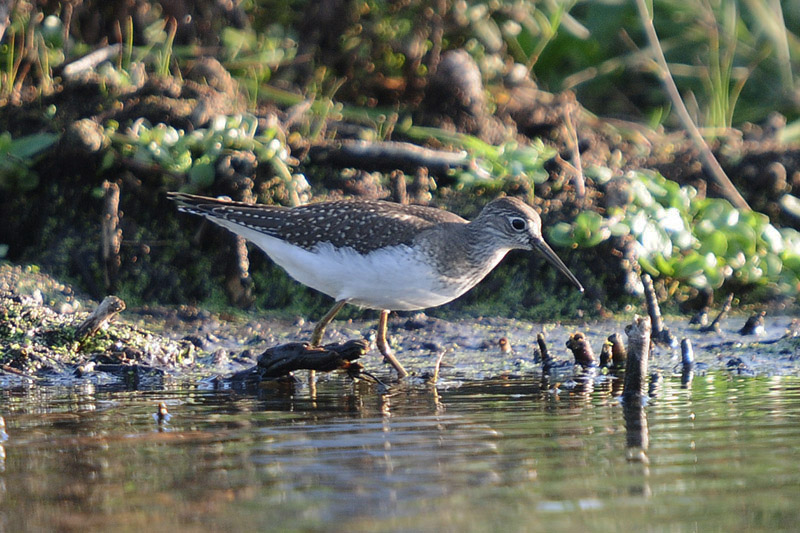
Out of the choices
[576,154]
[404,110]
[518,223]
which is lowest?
[518,223]

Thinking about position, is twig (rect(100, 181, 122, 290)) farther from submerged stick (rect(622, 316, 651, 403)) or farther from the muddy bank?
submerged stick (rect(622, 316, 651, 403))

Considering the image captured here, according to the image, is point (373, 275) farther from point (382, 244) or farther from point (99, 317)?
point (99, 317)

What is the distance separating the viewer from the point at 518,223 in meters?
6.67

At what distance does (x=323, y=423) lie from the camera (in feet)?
15.3

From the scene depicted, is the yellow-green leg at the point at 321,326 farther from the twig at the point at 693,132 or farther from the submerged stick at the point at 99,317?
the twig at the point at 693,132

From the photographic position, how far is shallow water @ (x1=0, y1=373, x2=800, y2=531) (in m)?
3.20

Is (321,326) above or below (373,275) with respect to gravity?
below

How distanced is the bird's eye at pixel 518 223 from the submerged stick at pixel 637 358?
57.1 inches

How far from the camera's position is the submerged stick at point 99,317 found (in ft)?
20.4

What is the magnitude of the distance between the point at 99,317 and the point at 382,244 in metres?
1.70

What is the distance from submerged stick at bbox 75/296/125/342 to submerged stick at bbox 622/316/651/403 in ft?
9.35

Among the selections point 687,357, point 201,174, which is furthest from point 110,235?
point 687,357

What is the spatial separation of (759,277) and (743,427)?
3060 mm

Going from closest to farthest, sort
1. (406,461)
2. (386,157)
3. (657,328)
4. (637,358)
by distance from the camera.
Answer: (406,461)
(637,358)
(657,328)
(386,157)
